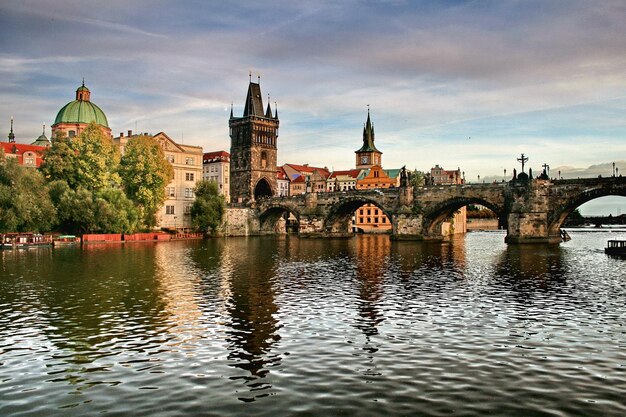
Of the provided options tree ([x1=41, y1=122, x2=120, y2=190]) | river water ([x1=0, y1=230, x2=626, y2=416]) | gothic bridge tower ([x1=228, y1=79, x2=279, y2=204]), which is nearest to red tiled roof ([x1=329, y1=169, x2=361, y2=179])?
gothic bridge tower ([x1=228, y1=79, x2=279, y2=204])

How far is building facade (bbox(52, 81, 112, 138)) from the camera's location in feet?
380

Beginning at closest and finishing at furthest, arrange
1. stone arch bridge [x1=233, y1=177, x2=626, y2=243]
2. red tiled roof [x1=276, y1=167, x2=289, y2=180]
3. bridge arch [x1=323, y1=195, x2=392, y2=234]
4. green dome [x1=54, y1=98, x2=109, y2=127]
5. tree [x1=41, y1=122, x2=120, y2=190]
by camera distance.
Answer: stone arch bridge [x1=233, y1=177, x2=626, y2=243], tree [x1=41, y1=122, x2=120, y2=190], bridge arch [x1=323, y1=195, x2=392, y2=234], green dome [x1=54, y1=98, x2=109, y2=127], red tiled roof [x1=276, y1=167, x2=289, y2=180]

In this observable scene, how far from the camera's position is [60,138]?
75.2 meters

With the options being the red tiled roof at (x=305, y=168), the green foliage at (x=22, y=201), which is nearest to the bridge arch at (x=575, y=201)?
the green foliage at (x=22, y=201)

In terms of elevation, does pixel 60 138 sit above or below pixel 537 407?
above

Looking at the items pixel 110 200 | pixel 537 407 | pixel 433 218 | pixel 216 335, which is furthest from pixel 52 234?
pixel 537 407

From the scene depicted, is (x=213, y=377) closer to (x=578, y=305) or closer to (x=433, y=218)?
(x=578, y=305)

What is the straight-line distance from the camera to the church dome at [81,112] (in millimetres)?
116812

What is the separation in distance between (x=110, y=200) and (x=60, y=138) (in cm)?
1100

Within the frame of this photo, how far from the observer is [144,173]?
8188 cm

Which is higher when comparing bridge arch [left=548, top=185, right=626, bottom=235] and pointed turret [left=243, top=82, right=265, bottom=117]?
pointed turret [left=243, top=82, right=265, bottom=117]

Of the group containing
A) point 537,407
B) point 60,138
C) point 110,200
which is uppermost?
Answer: point 60,138

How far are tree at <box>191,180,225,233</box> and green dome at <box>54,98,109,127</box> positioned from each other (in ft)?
111

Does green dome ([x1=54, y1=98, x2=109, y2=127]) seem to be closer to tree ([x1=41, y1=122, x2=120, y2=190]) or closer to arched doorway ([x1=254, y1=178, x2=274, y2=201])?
arched doorway ([x1=254, y1=178, x2=274, y2=201])
